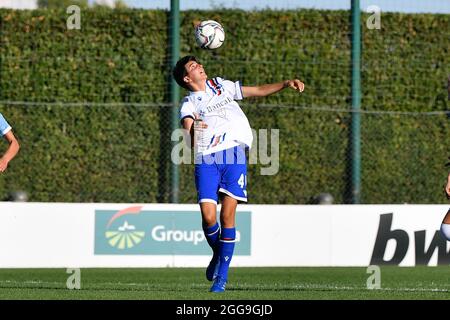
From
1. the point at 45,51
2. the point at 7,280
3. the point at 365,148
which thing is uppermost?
the point at 45,51

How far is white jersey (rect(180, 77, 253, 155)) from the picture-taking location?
35.8ft

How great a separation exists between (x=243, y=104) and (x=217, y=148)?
7.54m

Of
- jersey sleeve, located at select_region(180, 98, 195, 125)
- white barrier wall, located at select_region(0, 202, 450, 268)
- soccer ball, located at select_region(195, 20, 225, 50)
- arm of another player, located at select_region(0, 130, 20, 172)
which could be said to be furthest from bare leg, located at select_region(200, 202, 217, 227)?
white barrier wall, located at select_region(0, 202, 450, 268)

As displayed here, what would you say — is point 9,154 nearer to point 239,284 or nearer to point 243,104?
point 239,284

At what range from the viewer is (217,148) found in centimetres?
1090

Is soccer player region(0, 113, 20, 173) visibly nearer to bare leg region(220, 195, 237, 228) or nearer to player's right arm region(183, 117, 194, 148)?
player's right arm region(183, 117, 194, 148)

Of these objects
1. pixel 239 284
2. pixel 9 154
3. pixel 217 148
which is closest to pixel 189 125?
pixel 217 148

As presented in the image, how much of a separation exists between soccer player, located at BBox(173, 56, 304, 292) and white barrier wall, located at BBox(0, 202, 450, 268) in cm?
567

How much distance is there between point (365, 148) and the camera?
1858cm

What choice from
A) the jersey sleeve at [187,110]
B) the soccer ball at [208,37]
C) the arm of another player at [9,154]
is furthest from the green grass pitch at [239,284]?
the soccer ball at [208,37]

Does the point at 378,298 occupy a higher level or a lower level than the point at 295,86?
lower
